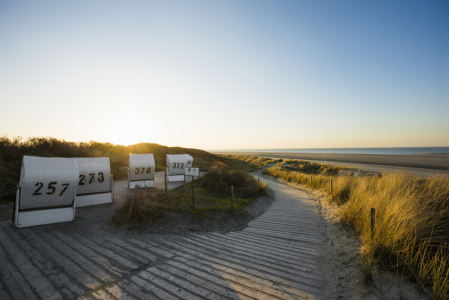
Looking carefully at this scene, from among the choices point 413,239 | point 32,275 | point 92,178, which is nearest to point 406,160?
point 413,239

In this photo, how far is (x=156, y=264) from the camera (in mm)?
5051

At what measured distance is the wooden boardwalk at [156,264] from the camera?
4.00 metres

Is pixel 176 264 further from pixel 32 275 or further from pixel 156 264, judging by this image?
pixel 32 275

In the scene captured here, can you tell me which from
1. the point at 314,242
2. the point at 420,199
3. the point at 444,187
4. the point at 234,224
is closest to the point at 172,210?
the point at 234,224

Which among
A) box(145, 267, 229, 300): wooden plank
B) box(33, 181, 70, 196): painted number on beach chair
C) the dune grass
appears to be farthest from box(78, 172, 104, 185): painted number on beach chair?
the dune grass

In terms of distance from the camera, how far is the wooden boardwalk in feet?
13.1

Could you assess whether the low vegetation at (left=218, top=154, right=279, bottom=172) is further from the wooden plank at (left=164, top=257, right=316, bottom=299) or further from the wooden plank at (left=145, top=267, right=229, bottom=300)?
the wooden plank at (left=145, top=267, right=229, bottom=300)

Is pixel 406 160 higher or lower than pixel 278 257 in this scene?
higher

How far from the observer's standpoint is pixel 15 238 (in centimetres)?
637

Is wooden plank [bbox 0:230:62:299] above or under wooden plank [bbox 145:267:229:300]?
above

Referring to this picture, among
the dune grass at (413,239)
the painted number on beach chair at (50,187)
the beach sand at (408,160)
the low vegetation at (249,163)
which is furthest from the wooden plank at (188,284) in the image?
the beach sand at (408,160)

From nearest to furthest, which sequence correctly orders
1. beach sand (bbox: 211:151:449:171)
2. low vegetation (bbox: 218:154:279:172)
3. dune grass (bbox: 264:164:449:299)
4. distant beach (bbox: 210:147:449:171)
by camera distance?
dune grass (bbox: 264:164:449:299), beach sand (bbox: 211:151:449:171), distant beach (bbox: 210:147:449:171), low vegetation (bbox: 218:154:279:172)

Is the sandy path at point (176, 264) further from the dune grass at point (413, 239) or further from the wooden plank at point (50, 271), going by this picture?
the dune grass at point (413, 239)

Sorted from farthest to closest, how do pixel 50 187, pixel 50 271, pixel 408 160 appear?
pixel 408 160 < pixel 50 187 < pixel 50 271
